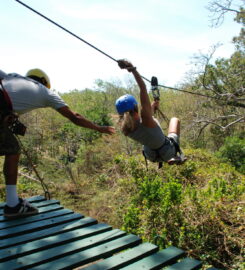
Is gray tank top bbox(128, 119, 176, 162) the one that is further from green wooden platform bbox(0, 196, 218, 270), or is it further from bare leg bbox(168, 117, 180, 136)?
green wooden platform bbox(0, 196, 218, 270)

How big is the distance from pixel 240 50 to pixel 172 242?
595 inches

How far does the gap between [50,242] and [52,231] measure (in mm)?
242

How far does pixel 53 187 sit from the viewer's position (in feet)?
36.2

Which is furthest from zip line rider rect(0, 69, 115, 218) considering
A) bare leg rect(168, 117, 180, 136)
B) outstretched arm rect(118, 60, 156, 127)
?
bare leg rect(168, 117, 180, 136)

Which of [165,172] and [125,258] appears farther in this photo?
[165,172]

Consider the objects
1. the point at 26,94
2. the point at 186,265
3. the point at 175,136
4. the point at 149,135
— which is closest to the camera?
the point at 186,265

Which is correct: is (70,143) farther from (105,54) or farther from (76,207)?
(105,54)

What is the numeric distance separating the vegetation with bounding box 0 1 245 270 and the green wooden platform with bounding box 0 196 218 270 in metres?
2.32

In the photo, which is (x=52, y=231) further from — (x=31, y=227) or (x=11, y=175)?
(x=11, y=175)

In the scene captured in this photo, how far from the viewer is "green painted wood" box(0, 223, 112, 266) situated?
2.56m

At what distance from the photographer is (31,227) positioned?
309cm

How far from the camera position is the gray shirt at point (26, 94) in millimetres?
2961

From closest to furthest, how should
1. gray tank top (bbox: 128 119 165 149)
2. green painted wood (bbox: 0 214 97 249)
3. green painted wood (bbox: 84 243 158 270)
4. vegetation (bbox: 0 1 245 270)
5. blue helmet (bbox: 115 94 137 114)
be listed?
1. green painted wood (bbox: 84 243 158 270)
2. green painted wood (bbox: 0 214 97 249)
3. blue helmet (bbox: 115 94 137 114)
4. gray tank top (bbox: 128 119 165 149)
5. vegetation (bbox: 0 1 245 270)

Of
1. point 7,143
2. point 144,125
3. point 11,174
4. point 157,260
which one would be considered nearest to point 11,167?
point 11,174
